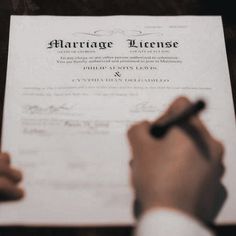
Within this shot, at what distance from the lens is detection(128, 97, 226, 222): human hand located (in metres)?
0.41

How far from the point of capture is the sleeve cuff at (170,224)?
396 mm

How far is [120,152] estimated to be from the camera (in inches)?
19.0

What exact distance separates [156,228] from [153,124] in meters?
0.13

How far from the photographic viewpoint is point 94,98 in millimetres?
518

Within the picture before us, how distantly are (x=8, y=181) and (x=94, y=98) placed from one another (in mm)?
152

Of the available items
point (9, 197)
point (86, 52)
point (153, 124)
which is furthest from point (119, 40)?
point (9, 197)

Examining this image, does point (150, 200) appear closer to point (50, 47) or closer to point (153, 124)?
point (153, 124)

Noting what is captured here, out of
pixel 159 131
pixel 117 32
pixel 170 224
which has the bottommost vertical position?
pixel 170 224

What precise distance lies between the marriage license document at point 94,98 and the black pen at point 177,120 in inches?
2.2
